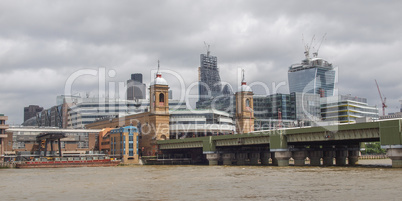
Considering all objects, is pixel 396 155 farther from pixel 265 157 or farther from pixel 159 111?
pixel 159 111

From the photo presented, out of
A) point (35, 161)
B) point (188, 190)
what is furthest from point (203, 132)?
point (188, 190)

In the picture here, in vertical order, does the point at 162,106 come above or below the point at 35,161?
above

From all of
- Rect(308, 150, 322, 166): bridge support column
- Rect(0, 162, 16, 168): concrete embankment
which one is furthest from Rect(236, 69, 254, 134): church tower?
Rect(0, 162, 16, 168): concrete embankment

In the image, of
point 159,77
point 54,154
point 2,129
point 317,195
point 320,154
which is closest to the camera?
point 317,195

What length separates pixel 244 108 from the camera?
18925 cm

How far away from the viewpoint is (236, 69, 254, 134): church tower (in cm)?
18950

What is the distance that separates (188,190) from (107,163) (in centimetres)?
9250

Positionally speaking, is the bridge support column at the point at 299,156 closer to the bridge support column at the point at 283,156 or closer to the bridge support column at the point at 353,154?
the bridge support column at the point at 283,156

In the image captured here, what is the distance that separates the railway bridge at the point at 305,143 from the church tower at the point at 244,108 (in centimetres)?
3625

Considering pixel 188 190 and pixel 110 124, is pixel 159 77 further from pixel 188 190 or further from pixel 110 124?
pixel 188 190

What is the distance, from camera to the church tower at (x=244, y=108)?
189500 mm

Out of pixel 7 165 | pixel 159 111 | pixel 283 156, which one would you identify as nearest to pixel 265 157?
pixel 283 156

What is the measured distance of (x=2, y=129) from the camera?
5295 inches

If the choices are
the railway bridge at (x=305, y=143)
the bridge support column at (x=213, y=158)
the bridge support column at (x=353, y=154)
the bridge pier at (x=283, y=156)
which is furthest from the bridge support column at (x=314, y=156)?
the bridge support column at (x=213, y=158)
